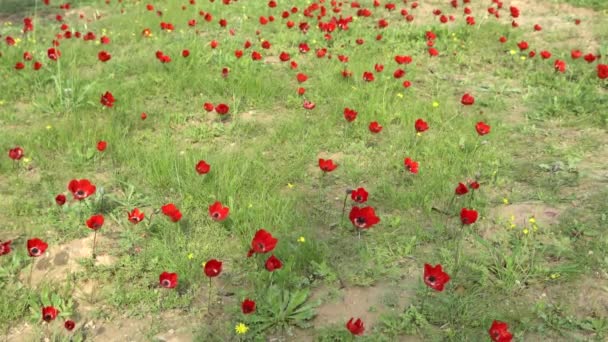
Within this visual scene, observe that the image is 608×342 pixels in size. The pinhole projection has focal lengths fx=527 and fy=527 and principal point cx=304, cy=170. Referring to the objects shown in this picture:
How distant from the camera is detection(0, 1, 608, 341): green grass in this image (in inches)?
115

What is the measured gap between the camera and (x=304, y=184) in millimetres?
4012

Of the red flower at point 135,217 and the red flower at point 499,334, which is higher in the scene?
the red flower at point 499,334

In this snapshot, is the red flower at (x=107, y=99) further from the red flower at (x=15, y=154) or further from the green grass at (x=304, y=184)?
the red flower at (x=15, y=154)

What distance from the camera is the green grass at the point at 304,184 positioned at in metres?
2.91

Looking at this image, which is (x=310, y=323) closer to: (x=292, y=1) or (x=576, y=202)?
(x=576, y=202)

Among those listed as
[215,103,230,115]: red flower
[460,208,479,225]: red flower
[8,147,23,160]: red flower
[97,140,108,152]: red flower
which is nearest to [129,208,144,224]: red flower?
[97,140,108,152]: red flower

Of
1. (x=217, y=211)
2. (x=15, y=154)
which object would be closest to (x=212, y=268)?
(x=217, y=211)

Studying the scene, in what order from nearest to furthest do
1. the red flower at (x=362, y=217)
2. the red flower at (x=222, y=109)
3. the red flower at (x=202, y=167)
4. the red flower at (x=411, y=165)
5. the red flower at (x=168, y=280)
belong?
the red flower at (x=168, y=280) → the red flower at (x=362, y=217) → the red flower at (x=202, y=167) → the red flower at (x=411, y=165) → the red flower at (x=222, y=109)

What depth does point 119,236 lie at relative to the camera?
345cm

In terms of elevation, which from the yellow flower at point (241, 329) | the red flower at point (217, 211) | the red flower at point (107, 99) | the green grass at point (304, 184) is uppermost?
the red flower at point (107, 99)

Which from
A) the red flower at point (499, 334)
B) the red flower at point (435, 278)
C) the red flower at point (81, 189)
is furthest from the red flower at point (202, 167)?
the red flower at point (499, 334)

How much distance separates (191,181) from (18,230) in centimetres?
116

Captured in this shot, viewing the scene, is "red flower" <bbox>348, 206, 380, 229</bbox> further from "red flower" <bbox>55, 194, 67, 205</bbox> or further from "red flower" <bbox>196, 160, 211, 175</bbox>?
"red flower" <bbox>55, 194, 67, 205</bbox>

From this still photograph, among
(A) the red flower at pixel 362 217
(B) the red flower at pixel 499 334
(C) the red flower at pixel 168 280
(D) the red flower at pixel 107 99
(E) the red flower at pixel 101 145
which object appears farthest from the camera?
A: (D) the red flower at pixel 107 99
